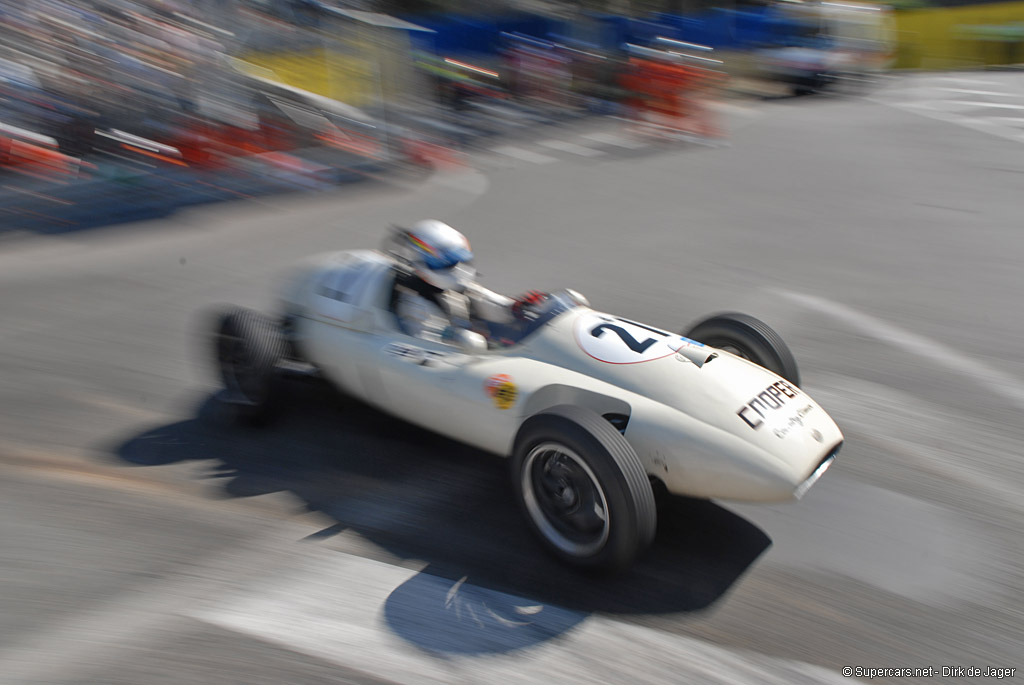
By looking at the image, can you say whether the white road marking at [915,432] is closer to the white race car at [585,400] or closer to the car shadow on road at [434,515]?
the white race car at [585,400]

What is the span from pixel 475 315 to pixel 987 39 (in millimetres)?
20807

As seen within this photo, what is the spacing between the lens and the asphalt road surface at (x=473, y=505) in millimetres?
3693

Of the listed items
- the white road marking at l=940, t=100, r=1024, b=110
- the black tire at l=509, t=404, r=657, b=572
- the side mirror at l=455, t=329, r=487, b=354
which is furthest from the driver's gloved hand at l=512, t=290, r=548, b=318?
the white road marking at l=940, t=100, r=1024, b=110

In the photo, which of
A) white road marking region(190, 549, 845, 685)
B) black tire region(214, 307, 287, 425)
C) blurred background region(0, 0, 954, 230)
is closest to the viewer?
white road marking region(190, 549, 845, 685)

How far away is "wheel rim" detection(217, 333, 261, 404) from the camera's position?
543 centimetres

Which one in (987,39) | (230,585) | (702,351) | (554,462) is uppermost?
(987,39)

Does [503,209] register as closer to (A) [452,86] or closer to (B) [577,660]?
(A) [452,86]

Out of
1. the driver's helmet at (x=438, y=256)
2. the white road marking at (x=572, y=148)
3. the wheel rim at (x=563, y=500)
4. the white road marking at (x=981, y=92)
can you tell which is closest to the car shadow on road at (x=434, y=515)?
the wheel rim at (x=563, y=500)

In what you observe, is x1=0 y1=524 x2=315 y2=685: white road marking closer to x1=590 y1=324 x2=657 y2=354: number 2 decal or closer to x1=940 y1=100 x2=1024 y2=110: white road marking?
x1=590 y1=324 x2=657 y2=354: number 2 decal

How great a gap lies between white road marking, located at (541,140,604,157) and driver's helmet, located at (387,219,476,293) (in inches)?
319

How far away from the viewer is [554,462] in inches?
160

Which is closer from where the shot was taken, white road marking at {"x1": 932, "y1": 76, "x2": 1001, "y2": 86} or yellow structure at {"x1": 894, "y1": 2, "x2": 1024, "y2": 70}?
white road marking at {"x1": 932, "y1": 76, "x2": 1001, "y2": 86}

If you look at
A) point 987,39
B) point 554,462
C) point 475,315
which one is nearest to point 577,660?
point 554,462

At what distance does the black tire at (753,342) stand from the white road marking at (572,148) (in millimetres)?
8190
